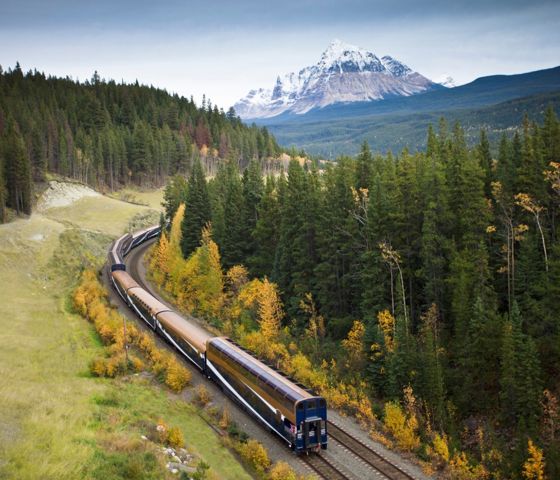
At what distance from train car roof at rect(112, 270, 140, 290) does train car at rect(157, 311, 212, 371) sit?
1533 cm

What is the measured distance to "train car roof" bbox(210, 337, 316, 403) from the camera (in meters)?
31.6

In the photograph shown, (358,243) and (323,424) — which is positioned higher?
(358,243)

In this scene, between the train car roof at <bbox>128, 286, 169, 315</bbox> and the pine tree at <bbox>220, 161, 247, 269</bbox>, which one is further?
the pine tree at <bbox>220, 161, 247, 269</bbox>

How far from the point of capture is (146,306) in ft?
193

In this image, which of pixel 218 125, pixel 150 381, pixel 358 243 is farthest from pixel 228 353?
pixel 218 125

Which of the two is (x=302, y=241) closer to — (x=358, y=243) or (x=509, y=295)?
(x=358, y=243)

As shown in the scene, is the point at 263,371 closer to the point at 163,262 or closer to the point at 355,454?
the point at 355,454

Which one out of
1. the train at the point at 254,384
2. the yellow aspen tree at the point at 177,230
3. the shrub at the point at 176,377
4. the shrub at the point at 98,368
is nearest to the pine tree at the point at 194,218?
the yellow aspen tree at the point at 177,230

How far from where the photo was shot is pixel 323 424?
3130 cm

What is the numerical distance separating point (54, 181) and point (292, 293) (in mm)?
79858

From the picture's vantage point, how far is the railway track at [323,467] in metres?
29.3

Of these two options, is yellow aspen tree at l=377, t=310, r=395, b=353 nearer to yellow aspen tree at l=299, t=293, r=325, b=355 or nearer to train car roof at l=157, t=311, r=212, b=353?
yellow aspen tree at l=299, t=293, r=325, b=355

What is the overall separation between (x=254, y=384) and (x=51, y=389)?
1349cm

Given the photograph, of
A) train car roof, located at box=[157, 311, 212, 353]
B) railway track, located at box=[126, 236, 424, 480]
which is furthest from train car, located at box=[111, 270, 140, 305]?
railway track, located at box=[126, 236, 424, 480]
